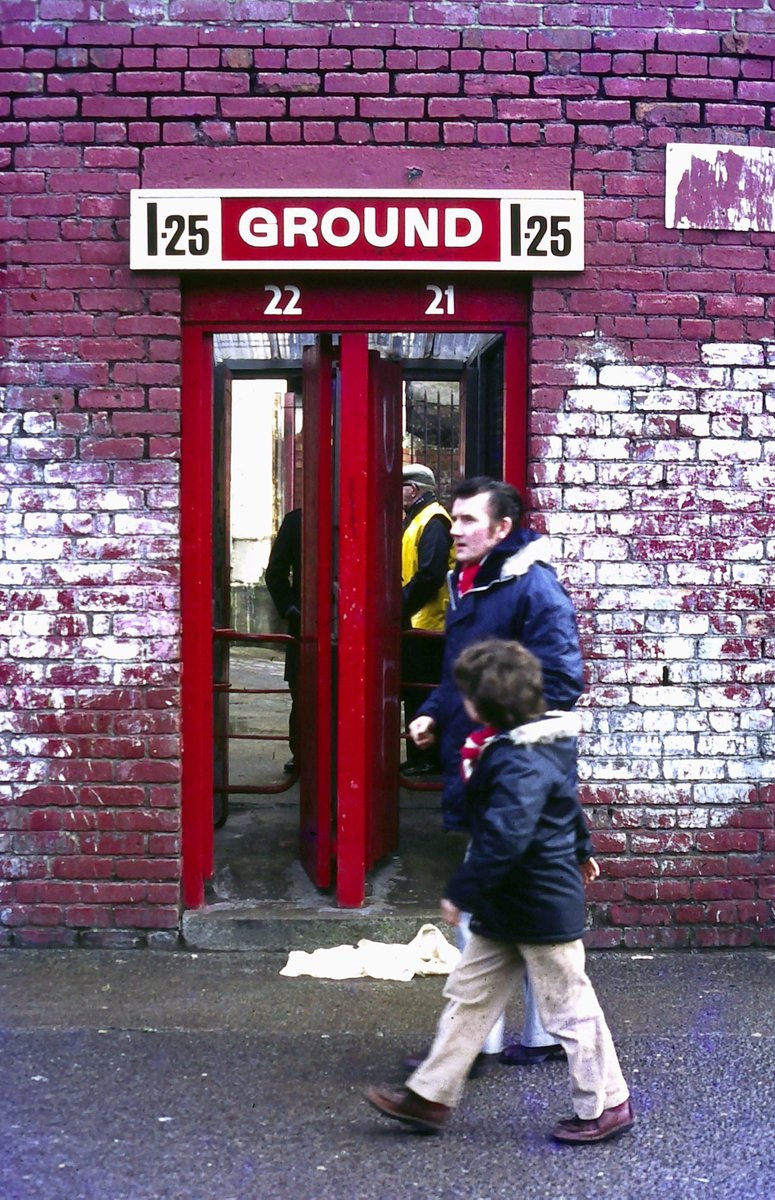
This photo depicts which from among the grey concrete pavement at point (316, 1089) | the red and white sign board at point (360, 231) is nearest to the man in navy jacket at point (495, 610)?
the grey concrete pavement at point (316, 1089)

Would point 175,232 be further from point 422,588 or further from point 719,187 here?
point 422,588

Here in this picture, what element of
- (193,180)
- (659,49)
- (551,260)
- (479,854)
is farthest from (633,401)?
(479,854)

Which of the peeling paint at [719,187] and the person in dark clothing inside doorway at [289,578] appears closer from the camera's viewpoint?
the peeling paint at [719,187]

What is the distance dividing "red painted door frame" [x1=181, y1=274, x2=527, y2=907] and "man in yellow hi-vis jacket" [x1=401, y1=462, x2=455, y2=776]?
6.01 feet

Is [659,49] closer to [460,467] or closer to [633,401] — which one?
[633,401]

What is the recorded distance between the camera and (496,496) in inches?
166

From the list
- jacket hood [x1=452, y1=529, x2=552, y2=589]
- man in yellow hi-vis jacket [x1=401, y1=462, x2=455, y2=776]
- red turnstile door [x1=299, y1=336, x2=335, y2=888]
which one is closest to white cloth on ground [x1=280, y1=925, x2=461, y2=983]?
red turnstile door [x1=299, y1=336, x2=335, y2=888]

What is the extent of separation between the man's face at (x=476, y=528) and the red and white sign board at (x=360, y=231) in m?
1.62

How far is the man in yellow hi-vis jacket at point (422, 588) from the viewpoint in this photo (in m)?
7.62

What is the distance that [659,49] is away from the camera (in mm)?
5516

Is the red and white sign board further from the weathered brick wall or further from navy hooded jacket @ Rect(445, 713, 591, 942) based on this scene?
navy hooded jacket @ Rect(445, 713, 591, 942)

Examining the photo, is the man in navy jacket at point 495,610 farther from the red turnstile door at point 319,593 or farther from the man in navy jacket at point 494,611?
the red turnstile door at point 319,593

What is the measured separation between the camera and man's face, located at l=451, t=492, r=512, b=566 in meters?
4.21

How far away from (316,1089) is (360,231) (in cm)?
322
